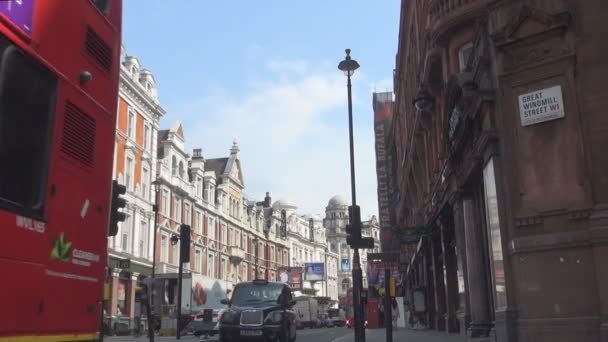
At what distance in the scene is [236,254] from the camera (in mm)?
67938

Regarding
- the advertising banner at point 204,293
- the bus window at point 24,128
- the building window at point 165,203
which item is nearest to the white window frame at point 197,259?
the building window at point 165,203

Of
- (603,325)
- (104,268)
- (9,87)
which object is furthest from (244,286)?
(9,87)

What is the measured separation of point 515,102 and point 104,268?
31.8ft

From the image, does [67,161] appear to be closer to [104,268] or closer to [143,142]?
[104,268]

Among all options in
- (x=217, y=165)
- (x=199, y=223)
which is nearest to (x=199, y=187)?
(x=199, y=223)

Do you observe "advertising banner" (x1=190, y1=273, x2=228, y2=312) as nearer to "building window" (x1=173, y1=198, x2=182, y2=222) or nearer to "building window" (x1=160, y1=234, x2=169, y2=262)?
"building window" (x1=160, y1=234, x2=169, y2=262)

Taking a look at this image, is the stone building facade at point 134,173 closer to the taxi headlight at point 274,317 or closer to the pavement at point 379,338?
the pavement at point 379,338

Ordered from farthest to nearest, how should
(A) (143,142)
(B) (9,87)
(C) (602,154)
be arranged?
Answer: (A) (143,142) < (C) (602,154) < (B) (9,87)

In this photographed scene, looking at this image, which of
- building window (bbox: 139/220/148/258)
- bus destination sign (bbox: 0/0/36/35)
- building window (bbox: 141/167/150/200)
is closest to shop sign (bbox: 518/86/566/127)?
bus destination sign (bbox: 0/0/36/35)

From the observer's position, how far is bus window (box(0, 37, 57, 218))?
428 cm

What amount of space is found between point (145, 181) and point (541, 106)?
38428mm

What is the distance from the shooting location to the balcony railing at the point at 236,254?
67.2 meters

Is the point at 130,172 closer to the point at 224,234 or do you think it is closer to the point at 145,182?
the point at 145,182

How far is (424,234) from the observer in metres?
25.3
